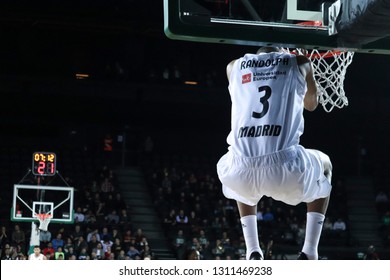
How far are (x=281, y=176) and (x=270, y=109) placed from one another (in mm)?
518

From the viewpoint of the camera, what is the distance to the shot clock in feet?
71.5

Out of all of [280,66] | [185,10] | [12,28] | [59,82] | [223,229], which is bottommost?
[223,229]

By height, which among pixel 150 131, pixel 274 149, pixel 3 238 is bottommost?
pixel 3 238

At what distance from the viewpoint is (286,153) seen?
237 inches

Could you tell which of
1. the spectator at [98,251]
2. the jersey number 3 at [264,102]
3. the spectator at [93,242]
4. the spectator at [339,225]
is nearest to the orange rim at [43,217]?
the spectator at [98,251]

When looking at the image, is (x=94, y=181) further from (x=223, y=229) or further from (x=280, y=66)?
(x=280, y=66)

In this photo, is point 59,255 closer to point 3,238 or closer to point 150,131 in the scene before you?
point 3,238

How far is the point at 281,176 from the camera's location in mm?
5945

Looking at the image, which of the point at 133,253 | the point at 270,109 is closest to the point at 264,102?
the point at 270,109

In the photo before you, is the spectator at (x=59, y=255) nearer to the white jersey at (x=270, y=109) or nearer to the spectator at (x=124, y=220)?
the spectator at (x=124, y=220)

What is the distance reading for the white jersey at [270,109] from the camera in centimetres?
604

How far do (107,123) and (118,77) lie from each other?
2.89m

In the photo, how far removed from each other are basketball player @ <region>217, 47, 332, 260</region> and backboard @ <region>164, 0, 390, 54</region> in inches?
23.6
